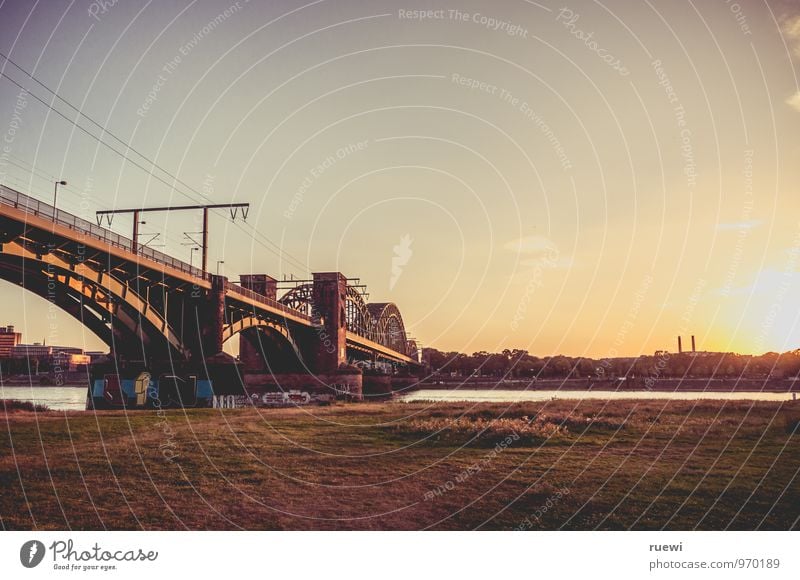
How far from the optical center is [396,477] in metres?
13.6

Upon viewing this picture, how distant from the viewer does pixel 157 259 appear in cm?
3553

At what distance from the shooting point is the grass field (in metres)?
10.4

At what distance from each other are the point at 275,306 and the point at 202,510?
46.0m

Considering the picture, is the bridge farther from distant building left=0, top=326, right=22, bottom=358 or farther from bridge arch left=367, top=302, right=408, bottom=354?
bridge arch left=367, top=302, right=408, bottom=354

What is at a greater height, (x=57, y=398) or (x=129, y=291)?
(x=129, y=291)

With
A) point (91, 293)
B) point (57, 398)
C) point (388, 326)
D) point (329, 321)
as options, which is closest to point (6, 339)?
point (91, 293)

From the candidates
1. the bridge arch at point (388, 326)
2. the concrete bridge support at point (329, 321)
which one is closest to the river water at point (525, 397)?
the concrete bridge support at point (329, 321)

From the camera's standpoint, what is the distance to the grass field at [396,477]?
10.4 m

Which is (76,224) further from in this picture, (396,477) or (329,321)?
(329,321)

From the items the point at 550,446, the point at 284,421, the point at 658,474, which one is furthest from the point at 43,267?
the point at 658,474

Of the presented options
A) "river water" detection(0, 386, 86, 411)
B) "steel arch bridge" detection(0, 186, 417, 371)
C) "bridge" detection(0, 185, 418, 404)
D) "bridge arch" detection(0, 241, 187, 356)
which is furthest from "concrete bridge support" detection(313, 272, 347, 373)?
"bridge arch" detection(0, 241, 187, 356)

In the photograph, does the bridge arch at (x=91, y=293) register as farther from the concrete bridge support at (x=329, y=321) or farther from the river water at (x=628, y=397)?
the concrete bridge support at (x=329, y=321)

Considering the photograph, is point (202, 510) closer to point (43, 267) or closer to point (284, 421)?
point (284, 421)

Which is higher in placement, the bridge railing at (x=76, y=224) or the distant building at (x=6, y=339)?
the bridge railing at (x=76, y=224)
